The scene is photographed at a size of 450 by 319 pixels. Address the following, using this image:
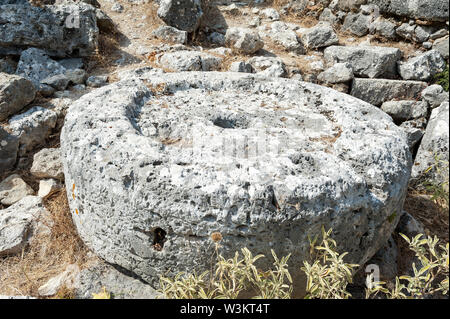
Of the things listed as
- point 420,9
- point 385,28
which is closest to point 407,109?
point 385,28

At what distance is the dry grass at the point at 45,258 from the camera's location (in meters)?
3.07

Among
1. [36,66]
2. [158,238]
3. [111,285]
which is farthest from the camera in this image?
[36,66]

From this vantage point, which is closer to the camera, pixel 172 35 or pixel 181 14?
pixel 172 35

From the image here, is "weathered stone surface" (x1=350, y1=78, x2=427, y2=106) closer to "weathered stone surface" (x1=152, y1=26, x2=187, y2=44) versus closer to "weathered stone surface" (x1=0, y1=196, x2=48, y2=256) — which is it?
"weathered stone surface" (x1=152, y1=26, x2=187, y2=44)

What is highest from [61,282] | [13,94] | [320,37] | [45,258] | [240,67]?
[320,37]

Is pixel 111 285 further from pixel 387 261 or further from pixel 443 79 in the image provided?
pixel 443 79

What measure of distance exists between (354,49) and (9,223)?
5917 mm

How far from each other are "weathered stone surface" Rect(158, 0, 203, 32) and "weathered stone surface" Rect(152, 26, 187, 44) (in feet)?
0.87

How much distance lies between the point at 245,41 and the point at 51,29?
127 inches

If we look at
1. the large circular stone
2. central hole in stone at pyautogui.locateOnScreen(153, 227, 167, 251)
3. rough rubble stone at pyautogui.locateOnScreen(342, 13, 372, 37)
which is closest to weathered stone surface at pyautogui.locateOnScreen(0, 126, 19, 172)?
the large circular stone

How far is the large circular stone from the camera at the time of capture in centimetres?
251

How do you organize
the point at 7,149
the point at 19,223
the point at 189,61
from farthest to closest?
1. the point at 189,61
2. the point at 7,149
3. the point at 19,223

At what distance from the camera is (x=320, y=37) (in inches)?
276

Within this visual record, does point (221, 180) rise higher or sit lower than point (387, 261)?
higher
